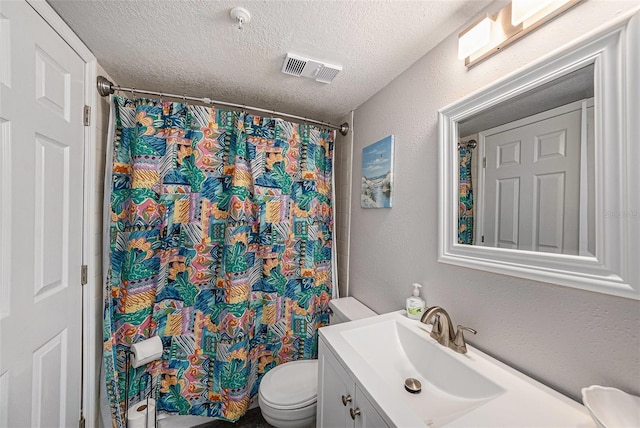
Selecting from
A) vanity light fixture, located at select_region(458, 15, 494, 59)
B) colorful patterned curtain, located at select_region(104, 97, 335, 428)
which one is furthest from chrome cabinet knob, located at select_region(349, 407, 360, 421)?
vanity light fixture, located at select_region(458, 15, 494, 59)

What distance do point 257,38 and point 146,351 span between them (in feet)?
5.61

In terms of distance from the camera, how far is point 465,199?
101 cm

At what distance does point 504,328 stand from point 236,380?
1.48 meters

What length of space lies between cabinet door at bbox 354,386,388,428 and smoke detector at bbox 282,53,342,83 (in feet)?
4.79

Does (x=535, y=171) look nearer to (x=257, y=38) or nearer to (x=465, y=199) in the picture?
(x=465, y=199)

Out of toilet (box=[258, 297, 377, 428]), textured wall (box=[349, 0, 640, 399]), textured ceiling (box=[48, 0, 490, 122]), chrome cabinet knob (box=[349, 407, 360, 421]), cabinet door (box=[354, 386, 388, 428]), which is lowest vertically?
toilet (box=[258, 297, 377, 428])

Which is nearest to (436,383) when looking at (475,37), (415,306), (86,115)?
(415,306)

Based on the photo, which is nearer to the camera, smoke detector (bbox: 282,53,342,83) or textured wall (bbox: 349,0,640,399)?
textured wall (bbox: 349,0,640,399)

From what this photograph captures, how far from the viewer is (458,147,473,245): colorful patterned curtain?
3.24 feet

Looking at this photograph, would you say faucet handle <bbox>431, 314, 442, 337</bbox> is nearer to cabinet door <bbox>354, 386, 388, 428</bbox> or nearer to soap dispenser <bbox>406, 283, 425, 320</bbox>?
soap dispenser <bbox>406, 283, 425, 320</bbox>

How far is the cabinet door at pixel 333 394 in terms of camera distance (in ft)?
2.84

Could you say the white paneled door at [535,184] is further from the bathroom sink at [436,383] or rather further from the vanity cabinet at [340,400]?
the vanity cabinet at [340,400]

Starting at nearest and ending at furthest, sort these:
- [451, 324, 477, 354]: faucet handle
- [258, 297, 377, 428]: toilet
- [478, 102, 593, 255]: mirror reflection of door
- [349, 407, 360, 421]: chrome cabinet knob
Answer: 1. [478, 102, 593, 255]: mirror reflection of door
2. [349, 407, 360, 421]: chrome cabinet knob
3. [451, 324, 477, 354]: faucet handle
4. [258, 297, 377, 428]: toilet

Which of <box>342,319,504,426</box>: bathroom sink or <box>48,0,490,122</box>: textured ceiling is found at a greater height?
<box>48,0,490,122</box>: textured ceiling
